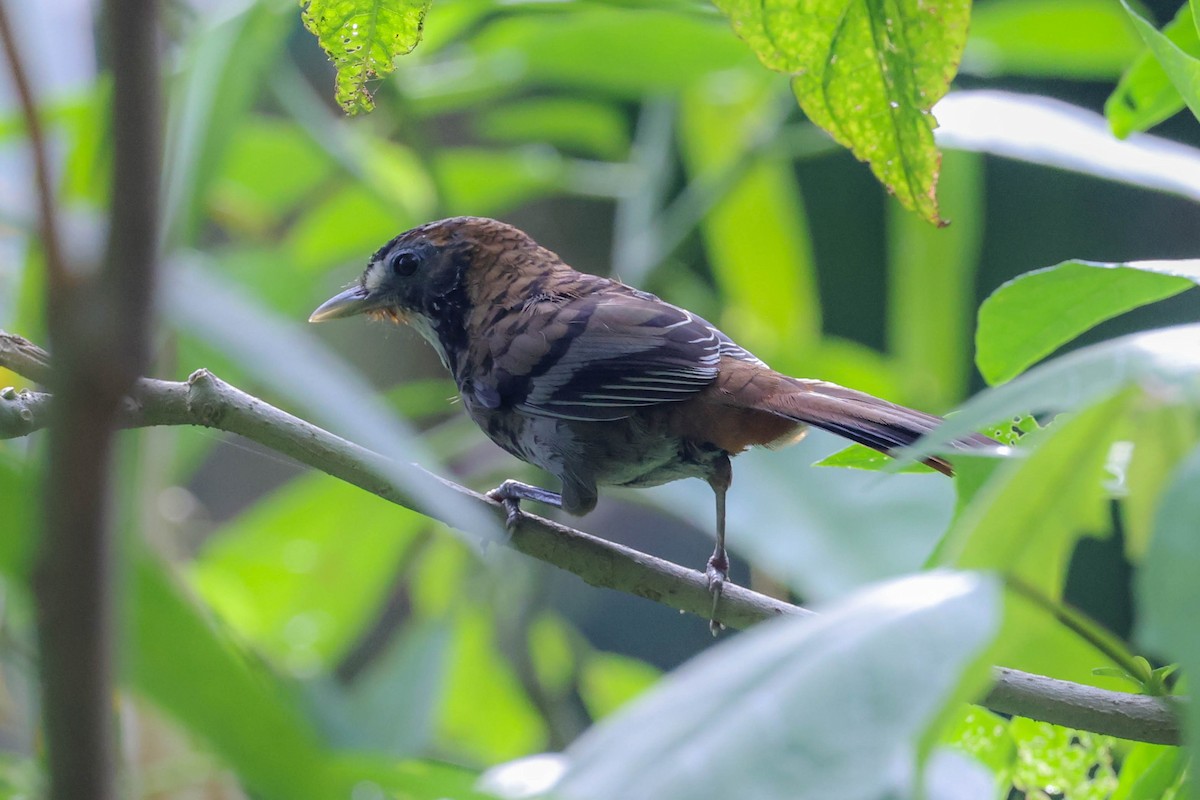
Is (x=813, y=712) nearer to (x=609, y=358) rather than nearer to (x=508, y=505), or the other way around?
(x=508, y=505)

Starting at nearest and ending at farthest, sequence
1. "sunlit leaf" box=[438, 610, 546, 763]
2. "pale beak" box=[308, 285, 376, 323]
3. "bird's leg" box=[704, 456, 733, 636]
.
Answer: "bird's leg" box=[704, 456, 733, 636], "pale beak" box=[308, 285, 376, 323], "sunlit leaf" box=[438, 610, 546, 763]

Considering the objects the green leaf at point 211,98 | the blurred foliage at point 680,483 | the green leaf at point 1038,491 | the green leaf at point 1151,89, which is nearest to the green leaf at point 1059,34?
the blurred foliage at point 680,483

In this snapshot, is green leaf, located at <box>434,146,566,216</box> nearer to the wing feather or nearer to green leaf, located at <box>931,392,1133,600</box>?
the wing feather

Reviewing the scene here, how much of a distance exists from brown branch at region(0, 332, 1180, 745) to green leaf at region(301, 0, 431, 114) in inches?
14.2

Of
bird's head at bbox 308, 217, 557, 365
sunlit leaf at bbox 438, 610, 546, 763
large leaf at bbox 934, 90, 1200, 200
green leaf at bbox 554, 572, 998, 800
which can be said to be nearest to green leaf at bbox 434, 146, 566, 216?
bird's head at bbox 308, 217, 557, 365

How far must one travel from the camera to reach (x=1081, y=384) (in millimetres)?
687

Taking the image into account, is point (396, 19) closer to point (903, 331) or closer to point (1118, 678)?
point (1118, 678)

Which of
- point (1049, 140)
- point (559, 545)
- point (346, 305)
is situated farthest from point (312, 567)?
point (1049, 140)

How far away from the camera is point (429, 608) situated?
3.48m

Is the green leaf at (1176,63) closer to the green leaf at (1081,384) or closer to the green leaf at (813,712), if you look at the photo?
the green leaf at (1081,384)

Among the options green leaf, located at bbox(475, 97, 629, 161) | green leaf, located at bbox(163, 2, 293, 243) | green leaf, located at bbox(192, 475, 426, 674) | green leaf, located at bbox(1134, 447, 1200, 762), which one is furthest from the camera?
green leaf, located at bbox(475, 97, 629, 161)

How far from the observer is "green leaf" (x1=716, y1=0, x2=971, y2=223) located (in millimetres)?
1065

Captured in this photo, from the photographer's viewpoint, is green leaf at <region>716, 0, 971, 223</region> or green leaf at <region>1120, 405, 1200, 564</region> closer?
green leaf at <region>1120, 405, 1200, 564</region>

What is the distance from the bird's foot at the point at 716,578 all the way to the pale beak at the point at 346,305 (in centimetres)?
99
